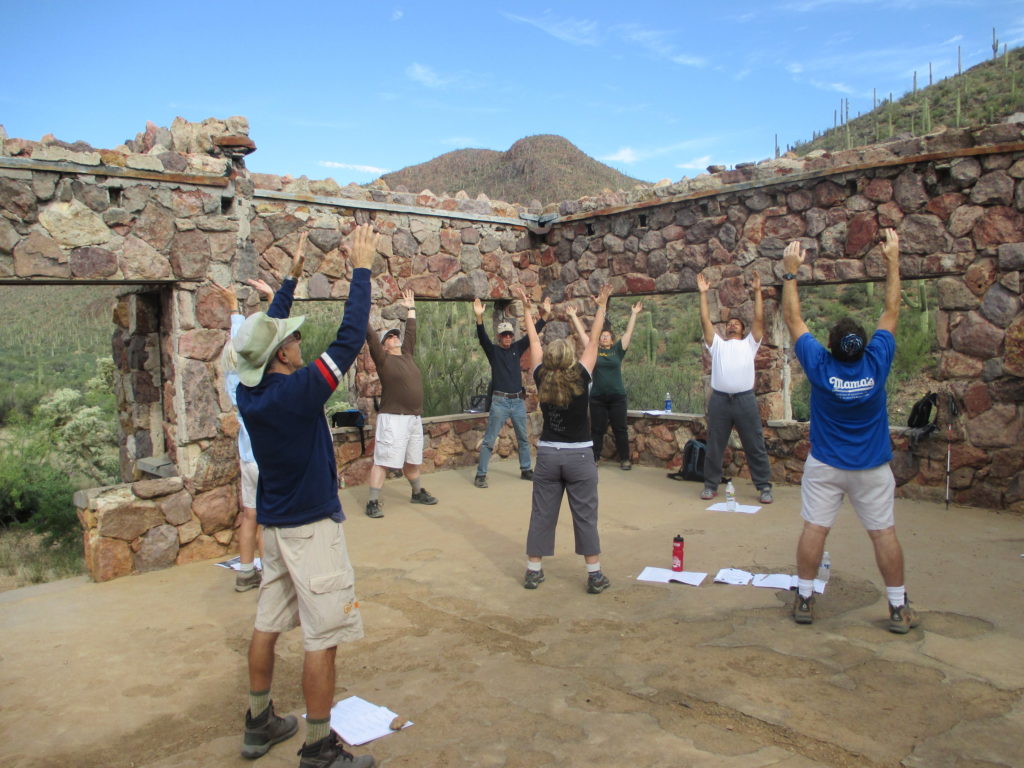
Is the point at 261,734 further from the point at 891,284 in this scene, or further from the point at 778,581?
the point at 891,284

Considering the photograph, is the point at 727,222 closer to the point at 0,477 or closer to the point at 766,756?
the point at 766,756

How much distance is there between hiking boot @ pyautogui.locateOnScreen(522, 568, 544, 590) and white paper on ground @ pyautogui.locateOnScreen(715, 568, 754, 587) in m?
1.21

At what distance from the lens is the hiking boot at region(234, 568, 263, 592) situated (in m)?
5.71

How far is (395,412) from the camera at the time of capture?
26.4 feet

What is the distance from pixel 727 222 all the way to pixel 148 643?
23.0 ft

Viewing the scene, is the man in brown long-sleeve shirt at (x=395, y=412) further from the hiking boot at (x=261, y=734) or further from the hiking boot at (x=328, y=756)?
the hiking boot at (x=328, y=756)

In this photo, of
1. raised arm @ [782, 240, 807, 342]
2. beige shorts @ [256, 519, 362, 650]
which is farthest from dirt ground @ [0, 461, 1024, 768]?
raised arm @ [782, 240, 807, 342]

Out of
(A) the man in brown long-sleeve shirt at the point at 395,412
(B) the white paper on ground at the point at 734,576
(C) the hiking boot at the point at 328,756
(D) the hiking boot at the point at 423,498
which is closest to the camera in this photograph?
(C) the hiking boot at the point at 328,756

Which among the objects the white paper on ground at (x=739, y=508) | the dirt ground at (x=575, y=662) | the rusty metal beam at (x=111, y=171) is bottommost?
the dirt ground at (x=575, y=662)

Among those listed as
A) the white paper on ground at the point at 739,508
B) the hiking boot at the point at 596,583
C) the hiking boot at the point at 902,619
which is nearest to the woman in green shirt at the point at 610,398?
the white paper on ground at the point at 739,508

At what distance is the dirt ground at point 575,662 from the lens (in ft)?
11.3

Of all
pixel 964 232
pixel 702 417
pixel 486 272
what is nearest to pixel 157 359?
pixel 486 272

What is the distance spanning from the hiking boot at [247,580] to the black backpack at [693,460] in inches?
198

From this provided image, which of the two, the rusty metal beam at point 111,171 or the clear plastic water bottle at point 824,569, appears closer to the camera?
the clear plastic water bottle at point 824,569
